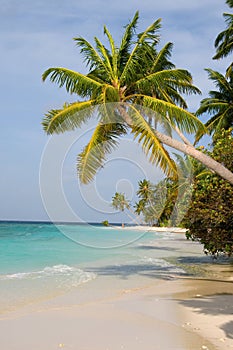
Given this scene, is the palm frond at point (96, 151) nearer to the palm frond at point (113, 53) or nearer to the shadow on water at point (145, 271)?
the palm frond at point (113, 53)

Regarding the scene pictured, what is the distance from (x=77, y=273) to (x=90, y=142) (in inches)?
381

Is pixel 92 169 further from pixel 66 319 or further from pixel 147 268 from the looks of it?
pixel 147 268

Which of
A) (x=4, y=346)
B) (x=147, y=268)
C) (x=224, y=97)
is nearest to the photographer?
(x=4, y=346)

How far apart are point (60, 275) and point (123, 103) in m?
10.1

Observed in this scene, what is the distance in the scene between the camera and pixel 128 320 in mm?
9086

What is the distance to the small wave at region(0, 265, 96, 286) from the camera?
16.3m

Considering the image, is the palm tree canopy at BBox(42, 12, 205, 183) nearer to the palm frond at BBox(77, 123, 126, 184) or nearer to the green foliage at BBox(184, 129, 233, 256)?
the palm frond at BBox(77, 123, 126, 184)

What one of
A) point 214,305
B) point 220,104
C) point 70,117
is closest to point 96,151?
point 70,117

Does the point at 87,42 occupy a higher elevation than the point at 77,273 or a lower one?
higher

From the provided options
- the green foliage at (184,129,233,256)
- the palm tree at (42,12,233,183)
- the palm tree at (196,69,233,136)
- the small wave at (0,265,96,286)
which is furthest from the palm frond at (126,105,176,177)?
the palm tree at (196,69,233,136)

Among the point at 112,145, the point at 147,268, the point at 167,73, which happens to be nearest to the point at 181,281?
the point at 147,268

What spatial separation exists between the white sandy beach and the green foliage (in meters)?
1.61

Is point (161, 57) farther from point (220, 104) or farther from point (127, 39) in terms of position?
point (220, 104)

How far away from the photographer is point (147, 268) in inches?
786
